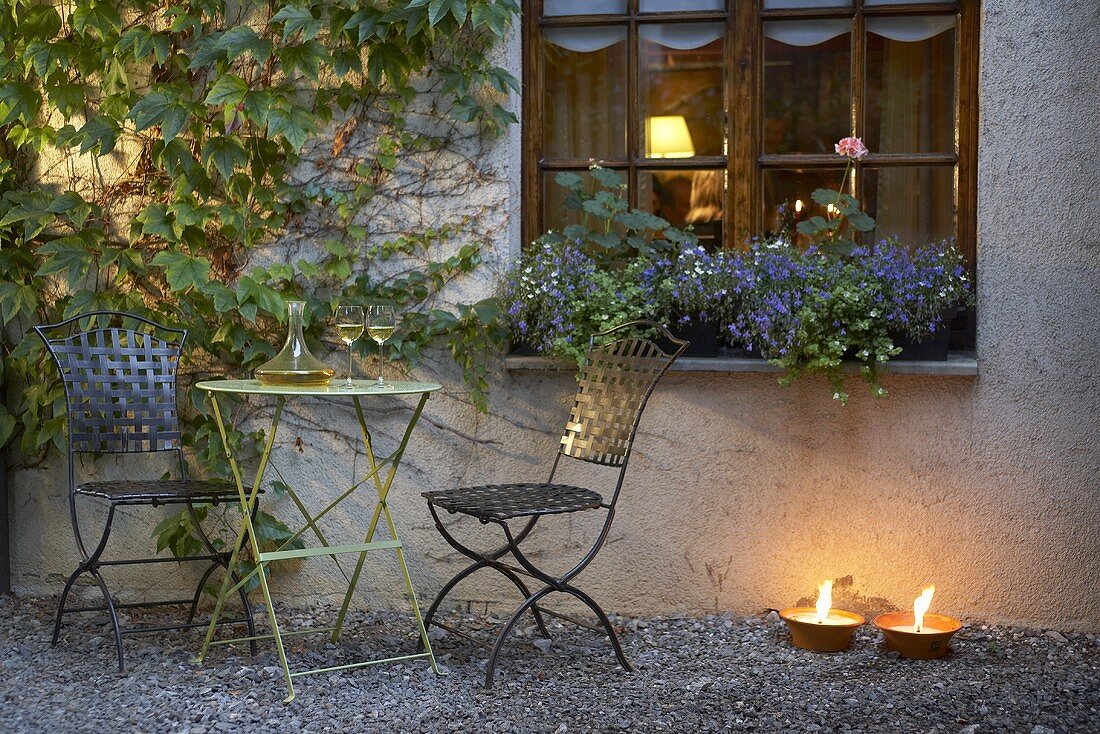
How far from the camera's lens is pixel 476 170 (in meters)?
3.85

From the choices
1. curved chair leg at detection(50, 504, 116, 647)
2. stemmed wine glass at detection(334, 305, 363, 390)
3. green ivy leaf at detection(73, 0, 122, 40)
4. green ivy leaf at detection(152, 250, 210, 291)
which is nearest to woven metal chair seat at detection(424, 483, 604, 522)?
stemmed wine glass at detection(334, 305, 363, 390)

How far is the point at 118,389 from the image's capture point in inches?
140

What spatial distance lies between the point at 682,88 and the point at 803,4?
19.3 inches

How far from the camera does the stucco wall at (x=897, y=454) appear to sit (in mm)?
3584

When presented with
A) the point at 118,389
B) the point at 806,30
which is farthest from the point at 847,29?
the point at 118,389

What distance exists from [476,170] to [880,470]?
1.65 meters

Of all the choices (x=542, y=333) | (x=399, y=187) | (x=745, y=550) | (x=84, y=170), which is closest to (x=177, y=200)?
(x=84, y=170)

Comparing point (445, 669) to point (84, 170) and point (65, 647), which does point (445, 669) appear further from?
point (84, 170)

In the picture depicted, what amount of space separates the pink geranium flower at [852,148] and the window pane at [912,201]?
0.14 metres

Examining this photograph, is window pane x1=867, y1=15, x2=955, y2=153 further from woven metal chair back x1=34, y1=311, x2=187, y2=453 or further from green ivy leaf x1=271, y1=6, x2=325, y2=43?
woven metal chair back x1=34, y1=311, x2=187, y2=453

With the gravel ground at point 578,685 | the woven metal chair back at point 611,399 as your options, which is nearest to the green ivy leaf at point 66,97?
the gravel ground at point 578,685

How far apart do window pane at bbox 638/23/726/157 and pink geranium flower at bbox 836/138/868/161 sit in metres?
0.40

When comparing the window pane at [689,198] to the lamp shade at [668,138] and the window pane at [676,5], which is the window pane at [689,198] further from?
the window pane at [676,5]

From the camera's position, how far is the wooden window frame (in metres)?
3.79
